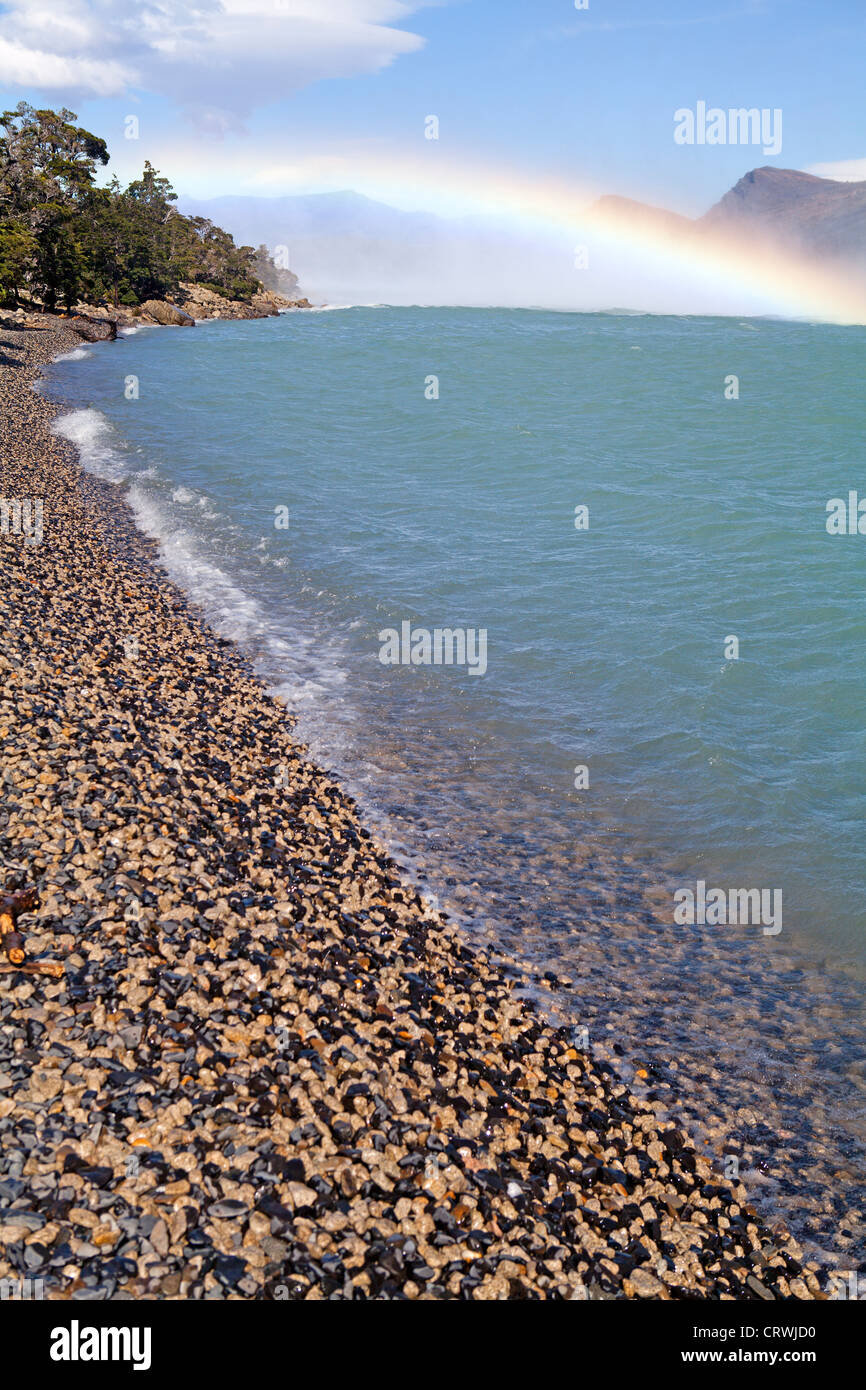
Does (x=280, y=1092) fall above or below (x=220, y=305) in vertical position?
below

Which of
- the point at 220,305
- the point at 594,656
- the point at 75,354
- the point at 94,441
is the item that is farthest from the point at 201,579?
the point at 220,305

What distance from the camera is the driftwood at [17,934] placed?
9289mm

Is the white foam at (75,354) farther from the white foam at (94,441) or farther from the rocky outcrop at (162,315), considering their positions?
the rocky outcrop at (162,315)

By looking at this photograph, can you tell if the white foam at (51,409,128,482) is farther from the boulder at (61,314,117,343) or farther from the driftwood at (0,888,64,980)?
the boulder at (61,314,117,343)

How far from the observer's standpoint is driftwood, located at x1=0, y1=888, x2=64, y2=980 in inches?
366

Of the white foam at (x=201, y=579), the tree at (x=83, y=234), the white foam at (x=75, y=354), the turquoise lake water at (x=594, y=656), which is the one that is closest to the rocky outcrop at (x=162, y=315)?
the tree at (x=83, y=234)

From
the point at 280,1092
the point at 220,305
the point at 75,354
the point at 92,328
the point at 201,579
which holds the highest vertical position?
the point at 220,305

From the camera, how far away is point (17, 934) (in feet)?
31.7

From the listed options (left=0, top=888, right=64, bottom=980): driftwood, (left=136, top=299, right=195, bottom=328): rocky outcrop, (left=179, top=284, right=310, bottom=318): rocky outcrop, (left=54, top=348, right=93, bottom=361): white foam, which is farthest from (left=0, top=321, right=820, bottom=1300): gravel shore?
(left=179, top=284, right=310, bottom=318): rocky outcrop

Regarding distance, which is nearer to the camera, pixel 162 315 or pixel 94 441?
pixel 94 441

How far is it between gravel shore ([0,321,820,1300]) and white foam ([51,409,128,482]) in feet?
89.3

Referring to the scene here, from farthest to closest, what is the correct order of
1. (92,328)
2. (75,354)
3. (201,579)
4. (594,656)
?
(92,328), (75,354), (201,579), (594,656)

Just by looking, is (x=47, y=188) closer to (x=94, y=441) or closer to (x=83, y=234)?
(x=83, y=234)

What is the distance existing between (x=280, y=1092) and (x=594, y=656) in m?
17.0
